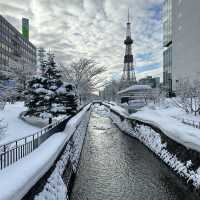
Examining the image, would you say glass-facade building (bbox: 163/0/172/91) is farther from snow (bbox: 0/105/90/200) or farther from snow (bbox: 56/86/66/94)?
snow (bbox: 0/105/90/200)

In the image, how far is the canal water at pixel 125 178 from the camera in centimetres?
880

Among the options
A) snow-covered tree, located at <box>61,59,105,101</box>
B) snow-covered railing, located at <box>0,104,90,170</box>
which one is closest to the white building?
snow-covered tree, located at <box>61,59,105,101</box>

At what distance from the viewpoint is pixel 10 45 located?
246 feet

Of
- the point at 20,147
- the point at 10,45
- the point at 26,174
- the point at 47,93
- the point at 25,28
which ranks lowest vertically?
the point at 26,174

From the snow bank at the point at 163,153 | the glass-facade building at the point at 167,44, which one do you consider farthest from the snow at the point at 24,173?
the glass-facade building at the point at 167,44

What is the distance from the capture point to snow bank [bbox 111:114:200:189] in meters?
9.13

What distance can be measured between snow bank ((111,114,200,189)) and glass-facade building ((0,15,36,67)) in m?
49.5

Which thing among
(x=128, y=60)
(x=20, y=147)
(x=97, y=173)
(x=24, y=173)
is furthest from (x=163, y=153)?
(x=128, y=60)

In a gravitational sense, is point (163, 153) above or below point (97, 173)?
above

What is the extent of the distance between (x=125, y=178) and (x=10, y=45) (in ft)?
245

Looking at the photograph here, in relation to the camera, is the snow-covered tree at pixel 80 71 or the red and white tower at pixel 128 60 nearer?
the snow-covered tree at pixel 80 71

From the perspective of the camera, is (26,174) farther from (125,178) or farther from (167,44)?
(167,44)

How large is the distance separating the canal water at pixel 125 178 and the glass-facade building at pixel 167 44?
39946mm

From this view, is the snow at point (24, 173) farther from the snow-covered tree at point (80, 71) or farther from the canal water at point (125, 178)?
the snow-covered tree at point (80, 71)
